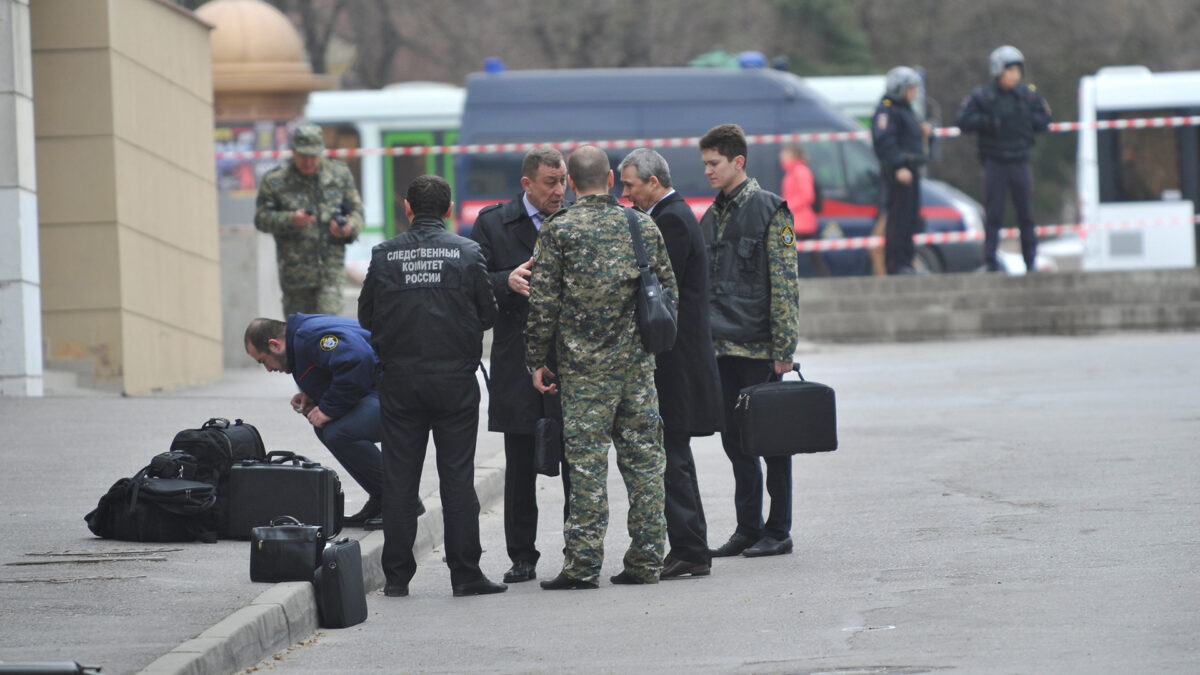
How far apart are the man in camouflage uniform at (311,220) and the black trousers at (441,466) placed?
580 cm

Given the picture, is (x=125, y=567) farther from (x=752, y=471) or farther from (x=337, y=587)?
(x=752, y=471)

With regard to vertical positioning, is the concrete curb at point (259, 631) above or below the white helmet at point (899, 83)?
below

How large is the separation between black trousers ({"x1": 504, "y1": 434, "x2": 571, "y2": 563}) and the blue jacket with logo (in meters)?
0.80

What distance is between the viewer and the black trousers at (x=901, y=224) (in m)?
19.8

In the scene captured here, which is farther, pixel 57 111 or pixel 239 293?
pixel 239 293

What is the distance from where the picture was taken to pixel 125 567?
25.4 ft

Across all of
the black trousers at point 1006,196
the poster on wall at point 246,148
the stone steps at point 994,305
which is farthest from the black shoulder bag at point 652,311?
the poster on wall at point 246,148

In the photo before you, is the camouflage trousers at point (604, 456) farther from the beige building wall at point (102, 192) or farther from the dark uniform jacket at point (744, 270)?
the beige building wall at point (102, 192)

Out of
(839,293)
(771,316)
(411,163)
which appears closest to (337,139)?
(411,163)

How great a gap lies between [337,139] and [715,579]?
22.4 m

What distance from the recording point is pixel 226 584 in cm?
731

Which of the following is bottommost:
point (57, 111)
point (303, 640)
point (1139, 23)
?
point (303, 640)

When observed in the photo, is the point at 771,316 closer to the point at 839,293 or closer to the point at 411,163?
the point at 839,293

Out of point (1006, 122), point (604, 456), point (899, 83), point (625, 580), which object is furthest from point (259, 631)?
point (899, 83)
